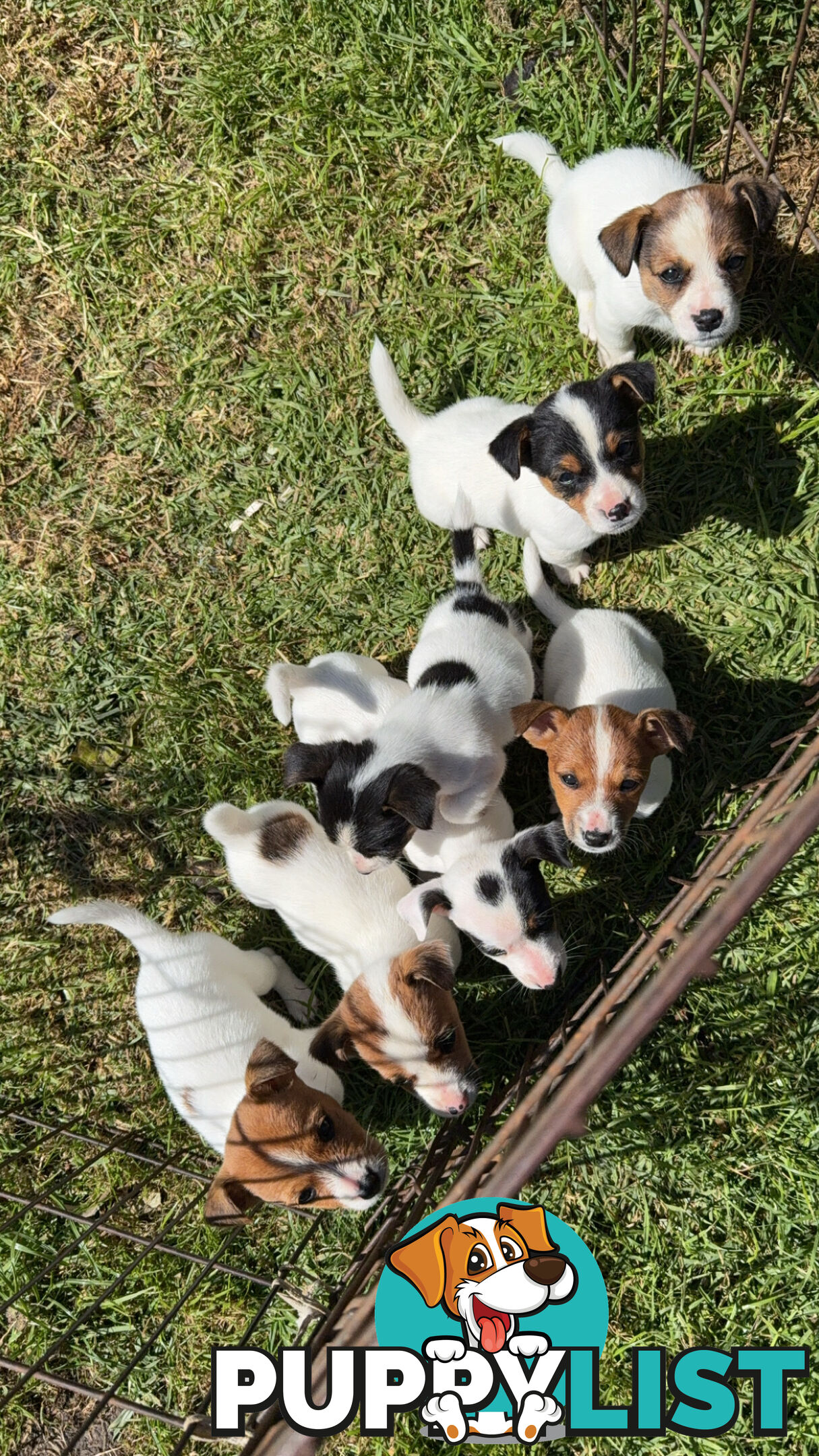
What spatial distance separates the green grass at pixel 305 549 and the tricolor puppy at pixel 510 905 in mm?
771

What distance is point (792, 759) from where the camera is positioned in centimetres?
422

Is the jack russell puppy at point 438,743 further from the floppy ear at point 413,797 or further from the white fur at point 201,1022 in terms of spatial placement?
the white fur at point 201,1022

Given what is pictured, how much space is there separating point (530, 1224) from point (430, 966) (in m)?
0.97

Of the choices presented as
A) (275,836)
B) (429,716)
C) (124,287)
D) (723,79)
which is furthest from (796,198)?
(275,836)

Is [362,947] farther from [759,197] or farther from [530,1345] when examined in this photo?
[759,197]

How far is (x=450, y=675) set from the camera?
3877 mm

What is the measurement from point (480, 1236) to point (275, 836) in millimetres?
1685

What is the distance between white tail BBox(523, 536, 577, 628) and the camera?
426cm

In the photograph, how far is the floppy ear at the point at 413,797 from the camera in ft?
11.3

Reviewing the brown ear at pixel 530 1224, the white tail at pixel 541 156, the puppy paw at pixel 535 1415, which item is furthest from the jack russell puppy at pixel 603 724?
the puppy paw at pixel 535 1415

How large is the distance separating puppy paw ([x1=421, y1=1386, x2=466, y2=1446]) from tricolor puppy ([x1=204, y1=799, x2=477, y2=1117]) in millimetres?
910

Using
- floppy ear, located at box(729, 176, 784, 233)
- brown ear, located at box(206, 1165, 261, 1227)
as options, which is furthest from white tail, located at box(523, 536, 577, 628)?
brown ear, located at box(206, 1165, 261, 1227)

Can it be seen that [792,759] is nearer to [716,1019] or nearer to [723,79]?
[716,1019]

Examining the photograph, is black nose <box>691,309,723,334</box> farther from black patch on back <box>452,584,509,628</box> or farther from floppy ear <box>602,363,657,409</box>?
black patch on back <box>452,584,509,628</box>
